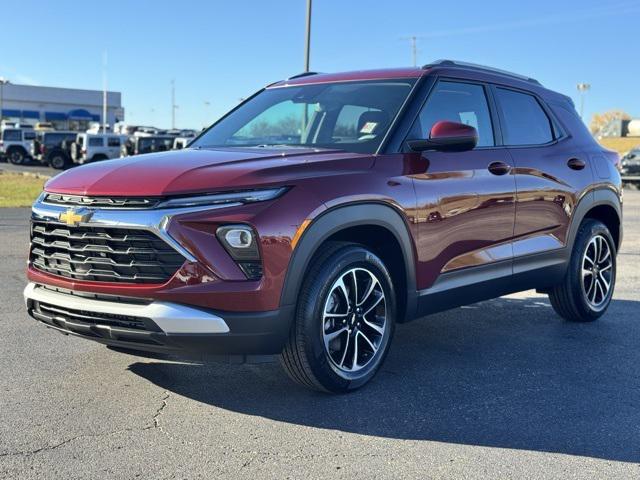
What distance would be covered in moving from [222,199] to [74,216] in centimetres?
81

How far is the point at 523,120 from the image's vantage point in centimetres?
562

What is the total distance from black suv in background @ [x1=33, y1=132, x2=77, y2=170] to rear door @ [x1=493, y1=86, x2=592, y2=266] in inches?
1413

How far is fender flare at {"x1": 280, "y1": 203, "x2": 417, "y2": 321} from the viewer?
3.72m

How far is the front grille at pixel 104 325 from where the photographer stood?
3.60 m

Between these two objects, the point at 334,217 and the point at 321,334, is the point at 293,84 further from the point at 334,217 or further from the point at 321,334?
the point at 321,334

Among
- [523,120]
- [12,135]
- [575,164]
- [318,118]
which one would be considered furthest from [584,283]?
[12,135]

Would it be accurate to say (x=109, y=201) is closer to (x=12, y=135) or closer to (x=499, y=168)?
(x=499, y=168)

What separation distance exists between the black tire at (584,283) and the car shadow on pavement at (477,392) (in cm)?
31

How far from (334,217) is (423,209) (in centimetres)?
75

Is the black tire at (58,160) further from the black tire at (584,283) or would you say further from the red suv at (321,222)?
the black tire at (584,283)

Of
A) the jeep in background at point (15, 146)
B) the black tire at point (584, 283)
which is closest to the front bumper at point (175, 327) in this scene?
the black tire at point (584, 283)

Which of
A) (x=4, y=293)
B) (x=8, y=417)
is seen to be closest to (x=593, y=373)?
(x=8, y=417)

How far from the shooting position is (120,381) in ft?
14.2

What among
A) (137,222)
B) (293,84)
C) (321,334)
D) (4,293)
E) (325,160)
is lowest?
(4,293)
